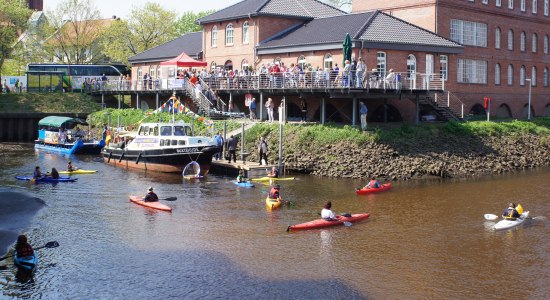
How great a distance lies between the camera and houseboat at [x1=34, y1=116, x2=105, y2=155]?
53.9 m

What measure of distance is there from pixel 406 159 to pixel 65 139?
27357 millimetres

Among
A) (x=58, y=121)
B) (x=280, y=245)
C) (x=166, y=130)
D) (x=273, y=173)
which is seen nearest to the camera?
(x=280, y=245)

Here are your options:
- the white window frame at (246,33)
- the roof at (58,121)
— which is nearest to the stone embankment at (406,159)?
the white window frame at (246,33)

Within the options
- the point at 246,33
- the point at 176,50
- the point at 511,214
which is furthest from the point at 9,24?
the point at 511,214

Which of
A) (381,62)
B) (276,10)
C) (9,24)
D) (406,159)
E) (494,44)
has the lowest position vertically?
(406,159)

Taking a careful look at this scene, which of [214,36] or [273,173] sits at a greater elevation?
[214,36]

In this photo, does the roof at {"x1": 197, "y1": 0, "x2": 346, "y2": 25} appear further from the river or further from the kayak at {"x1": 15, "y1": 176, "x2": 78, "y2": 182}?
the kayak at {"x1": 15, "y1": 176, "x2": 78, "y2": 182}

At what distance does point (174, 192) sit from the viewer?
36531 millimetres

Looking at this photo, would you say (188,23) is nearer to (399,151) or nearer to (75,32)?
(75,32)

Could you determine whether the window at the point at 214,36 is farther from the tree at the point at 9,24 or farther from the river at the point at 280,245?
the river at the point at 280,245

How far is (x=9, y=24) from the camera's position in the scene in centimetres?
7462

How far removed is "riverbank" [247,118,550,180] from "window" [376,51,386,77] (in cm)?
533

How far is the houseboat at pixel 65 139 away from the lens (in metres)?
53.9

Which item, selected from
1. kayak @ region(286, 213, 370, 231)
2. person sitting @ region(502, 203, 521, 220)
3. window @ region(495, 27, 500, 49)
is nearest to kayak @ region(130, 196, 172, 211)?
kayak @ region(286, 213, 370, 231)
